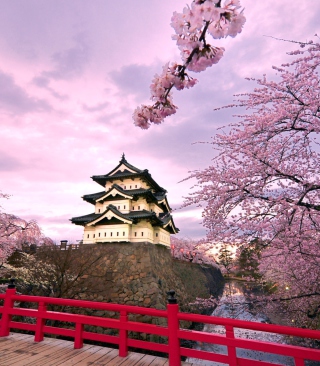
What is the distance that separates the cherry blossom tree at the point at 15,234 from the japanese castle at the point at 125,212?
122 inches

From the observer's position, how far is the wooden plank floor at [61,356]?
125 inches

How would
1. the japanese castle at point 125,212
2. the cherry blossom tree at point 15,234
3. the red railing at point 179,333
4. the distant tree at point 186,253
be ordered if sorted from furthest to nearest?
1. the distant tree at point 186,253
2. the japanese castle at point 125,212
3. the cherry blossom tree at point 15,234
4. the red railing at point 179,333

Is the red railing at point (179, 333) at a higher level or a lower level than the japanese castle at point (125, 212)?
lower

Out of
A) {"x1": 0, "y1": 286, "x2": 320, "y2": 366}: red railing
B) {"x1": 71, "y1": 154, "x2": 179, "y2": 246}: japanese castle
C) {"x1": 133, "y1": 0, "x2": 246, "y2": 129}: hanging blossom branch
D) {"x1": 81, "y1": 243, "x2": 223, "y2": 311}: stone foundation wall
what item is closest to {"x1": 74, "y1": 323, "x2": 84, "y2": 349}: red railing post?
{"x1": 0, "y1": 286, "x2": 320, "y2": 366}: red railing

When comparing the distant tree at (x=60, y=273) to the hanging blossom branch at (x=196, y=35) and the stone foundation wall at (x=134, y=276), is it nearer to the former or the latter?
the stone foundation wall at (x=134, y=276)

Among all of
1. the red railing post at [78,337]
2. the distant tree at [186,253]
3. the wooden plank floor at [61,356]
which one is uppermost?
the distant tree at [186,253]

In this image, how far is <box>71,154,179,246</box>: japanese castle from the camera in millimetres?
15789

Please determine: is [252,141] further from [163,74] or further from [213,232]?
[163,74]

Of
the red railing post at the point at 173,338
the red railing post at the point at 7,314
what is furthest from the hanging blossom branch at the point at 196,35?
the red railing post at the point at 7,314

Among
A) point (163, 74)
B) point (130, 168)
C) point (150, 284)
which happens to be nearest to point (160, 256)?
point (150, 284)

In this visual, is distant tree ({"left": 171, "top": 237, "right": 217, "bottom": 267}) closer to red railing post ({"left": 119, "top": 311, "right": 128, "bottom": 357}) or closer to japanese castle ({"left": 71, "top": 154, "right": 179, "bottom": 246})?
japanese castle ({"left": 71, "top": 154, "right": 179, "bottom": 246})

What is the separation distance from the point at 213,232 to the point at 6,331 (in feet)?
15.8

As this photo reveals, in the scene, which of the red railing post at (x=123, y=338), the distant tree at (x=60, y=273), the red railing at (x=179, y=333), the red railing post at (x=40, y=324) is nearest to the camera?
the red railing at (x=179, y=333)

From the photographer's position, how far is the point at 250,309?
5301mm
